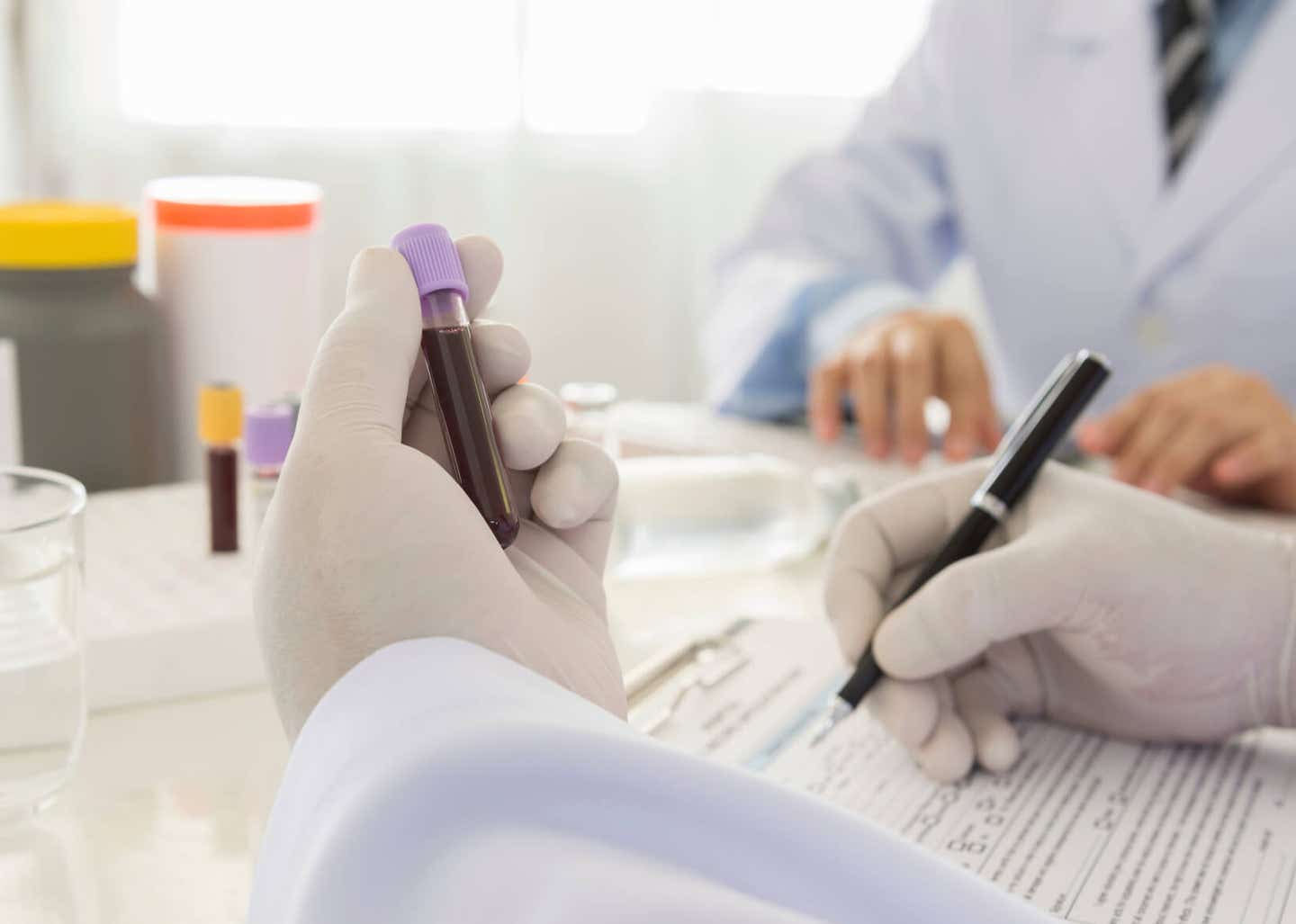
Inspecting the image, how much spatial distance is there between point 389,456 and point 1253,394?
0.84m

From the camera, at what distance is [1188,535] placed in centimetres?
56

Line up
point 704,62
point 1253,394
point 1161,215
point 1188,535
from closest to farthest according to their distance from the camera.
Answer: point 1188,535 → point 1253,394 → point 1161,215 → point 704,62

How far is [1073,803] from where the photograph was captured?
19.6 inches

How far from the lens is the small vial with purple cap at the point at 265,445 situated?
2.22 ft

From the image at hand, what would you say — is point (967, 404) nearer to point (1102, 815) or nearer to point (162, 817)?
point (1102, 815)

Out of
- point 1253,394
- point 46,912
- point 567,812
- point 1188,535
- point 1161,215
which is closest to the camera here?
point 567,812

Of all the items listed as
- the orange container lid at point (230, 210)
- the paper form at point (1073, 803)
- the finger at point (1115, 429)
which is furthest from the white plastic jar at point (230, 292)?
the finger at point (1115, 429)

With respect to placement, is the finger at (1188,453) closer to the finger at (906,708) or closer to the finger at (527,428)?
the finger at (906,708)

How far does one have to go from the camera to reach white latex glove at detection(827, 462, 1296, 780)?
528mm

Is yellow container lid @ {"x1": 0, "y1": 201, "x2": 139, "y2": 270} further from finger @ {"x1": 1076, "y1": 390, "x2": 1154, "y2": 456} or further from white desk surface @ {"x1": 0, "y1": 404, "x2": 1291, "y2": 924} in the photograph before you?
finger @ {"x1": 1076, "y1": 390, "x2": 1154, "y2": 456}

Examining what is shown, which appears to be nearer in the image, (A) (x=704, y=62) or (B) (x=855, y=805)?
(B) (x=855, y=805)

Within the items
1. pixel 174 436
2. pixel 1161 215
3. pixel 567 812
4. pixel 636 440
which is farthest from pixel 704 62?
pixel 567 812

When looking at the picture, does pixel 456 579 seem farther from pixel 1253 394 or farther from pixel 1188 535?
pixel 1253 394

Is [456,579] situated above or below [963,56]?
below
